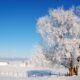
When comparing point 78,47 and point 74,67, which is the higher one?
point 78,47

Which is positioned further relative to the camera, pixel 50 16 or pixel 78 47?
pixel 50 16

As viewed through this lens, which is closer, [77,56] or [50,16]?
[77,56]

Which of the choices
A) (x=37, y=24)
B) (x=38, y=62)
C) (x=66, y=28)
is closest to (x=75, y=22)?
(x=66, y=28)

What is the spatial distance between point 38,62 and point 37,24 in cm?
766

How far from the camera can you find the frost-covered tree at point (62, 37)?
1537 inches

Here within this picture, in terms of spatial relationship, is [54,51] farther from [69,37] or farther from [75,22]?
[75,22]

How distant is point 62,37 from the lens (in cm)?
3959

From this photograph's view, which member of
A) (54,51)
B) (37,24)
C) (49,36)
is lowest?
(54,51)

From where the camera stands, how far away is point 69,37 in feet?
131

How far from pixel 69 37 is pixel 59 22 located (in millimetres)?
3273

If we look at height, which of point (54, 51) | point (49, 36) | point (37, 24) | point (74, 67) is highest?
point (37, 24)

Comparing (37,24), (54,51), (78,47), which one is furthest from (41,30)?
(78,47)

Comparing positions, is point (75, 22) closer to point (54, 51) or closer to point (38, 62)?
point (54, 51)

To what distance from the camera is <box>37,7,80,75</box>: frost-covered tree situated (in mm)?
39031
